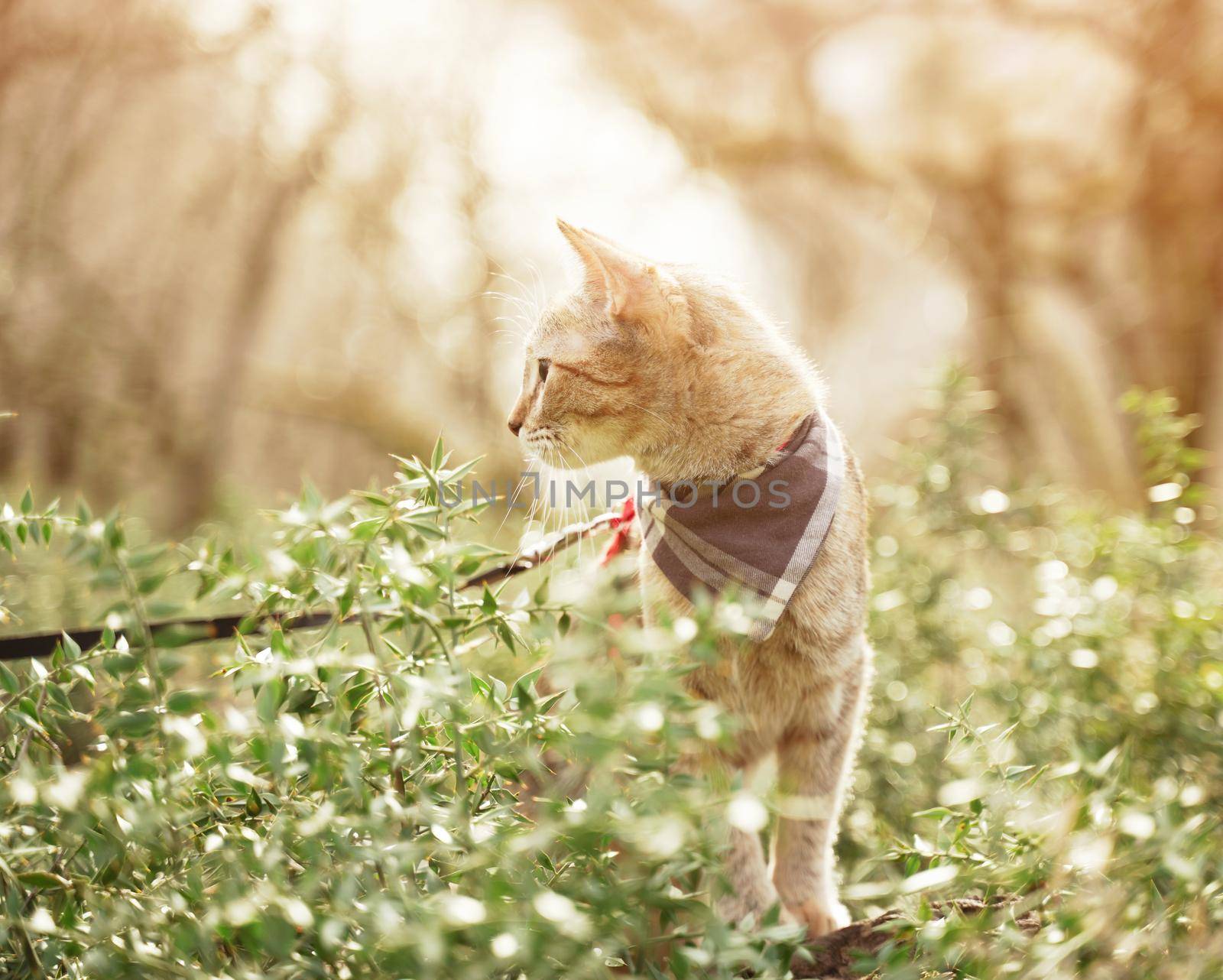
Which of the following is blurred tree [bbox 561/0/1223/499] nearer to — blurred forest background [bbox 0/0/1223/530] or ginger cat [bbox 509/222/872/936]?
blurred forest background [bbox 0/0/1223/530]

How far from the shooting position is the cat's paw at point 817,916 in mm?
1422

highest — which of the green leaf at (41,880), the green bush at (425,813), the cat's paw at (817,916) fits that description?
the green bush at (425,813)

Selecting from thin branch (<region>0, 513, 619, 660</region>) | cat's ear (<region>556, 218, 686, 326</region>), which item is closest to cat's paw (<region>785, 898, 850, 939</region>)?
thin branch (<region>0, 513, 619, 660</region>)

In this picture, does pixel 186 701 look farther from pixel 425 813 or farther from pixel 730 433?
pixel 730 433

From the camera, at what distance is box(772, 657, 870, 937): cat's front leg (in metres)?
1.45

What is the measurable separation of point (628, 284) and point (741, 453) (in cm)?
37

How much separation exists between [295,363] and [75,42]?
2.10 m

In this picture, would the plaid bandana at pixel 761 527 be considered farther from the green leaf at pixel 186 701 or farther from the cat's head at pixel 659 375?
the green leaf at pixel 186 701

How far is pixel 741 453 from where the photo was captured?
1.40 meters

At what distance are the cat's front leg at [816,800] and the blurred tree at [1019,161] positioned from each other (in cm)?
433

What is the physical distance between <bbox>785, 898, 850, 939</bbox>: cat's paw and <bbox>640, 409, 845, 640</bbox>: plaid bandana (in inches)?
20.4

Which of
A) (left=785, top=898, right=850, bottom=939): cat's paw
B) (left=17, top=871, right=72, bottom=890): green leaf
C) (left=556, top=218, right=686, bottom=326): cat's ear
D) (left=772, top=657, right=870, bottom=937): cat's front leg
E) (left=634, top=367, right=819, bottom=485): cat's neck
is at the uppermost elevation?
(left=556, top=218, right=686, bottom=326): cat's ear

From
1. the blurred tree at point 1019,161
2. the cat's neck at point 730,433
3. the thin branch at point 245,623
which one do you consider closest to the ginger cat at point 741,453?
the cat's neck at point 730,433

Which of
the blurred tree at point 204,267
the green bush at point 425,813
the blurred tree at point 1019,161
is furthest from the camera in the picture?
the blurred tree at point 1019,161
